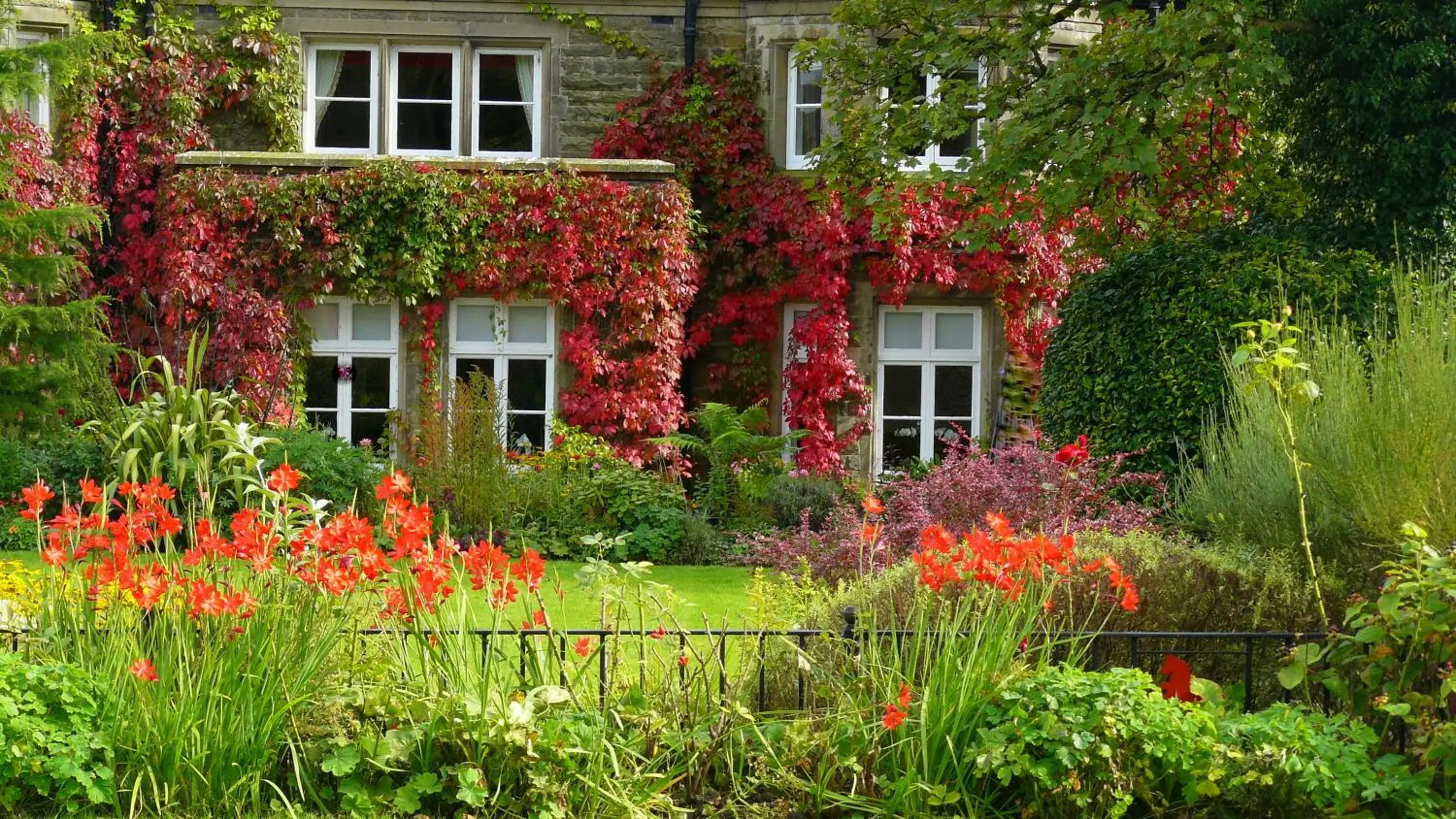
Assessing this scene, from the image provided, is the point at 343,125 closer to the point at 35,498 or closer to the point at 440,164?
the point at 440,164

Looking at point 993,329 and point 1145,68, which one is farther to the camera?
point 993,329

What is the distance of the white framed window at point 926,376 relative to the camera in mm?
14453

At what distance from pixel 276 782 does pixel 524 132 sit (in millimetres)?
10818

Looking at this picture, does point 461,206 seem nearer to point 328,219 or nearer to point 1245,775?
point 328,219

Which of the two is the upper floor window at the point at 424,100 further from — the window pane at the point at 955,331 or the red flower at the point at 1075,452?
the red flower at the point at 1075,452

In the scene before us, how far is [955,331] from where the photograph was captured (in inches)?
571

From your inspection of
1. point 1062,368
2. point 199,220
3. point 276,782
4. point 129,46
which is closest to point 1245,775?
point 276,782

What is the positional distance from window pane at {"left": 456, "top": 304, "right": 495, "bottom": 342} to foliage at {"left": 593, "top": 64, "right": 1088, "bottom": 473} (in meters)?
1.76

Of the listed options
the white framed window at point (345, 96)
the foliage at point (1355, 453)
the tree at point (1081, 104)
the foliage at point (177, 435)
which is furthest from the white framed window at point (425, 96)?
the foliage at point (1355, 453)

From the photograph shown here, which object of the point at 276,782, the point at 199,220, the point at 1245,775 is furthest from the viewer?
the point at 199,220

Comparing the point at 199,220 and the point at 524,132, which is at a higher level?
the point at 524,132

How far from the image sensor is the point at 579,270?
1342cm

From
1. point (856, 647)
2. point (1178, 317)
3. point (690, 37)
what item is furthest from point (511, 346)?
point (856, 647)

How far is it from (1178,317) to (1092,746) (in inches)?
227
